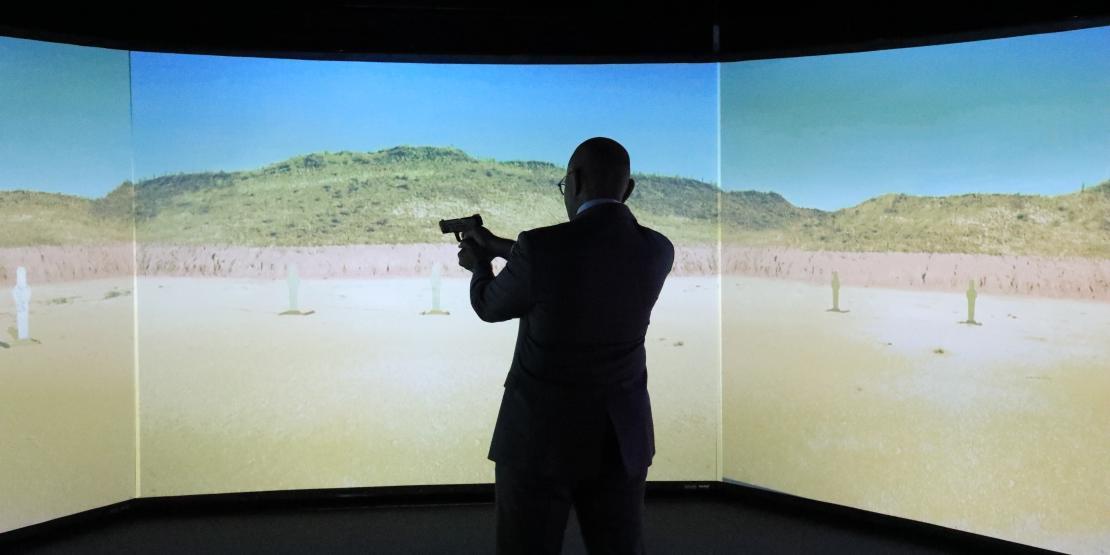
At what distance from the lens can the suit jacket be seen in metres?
1.54

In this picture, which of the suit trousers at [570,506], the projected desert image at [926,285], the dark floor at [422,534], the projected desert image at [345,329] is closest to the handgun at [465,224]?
the suit trousers at [570,506]

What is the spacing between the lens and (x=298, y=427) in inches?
148

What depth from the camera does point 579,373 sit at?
1.57 meters

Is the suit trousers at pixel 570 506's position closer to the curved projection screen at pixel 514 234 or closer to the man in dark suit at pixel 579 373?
the man in dark suit at pixel 579 373

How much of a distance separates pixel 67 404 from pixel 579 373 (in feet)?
9.27

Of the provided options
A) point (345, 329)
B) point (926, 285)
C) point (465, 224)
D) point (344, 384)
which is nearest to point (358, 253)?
point (345, 329)

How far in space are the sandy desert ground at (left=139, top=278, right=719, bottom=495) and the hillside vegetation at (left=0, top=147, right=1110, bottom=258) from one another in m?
0.27

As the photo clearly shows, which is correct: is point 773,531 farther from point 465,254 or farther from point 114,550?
point 114,550

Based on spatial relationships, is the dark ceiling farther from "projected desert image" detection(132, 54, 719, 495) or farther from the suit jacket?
the suit jacket

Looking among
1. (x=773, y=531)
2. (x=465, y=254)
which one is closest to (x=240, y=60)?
(x=465, y=254)

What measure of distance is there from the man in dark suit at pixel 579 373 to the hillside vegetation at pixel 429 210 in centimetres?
225

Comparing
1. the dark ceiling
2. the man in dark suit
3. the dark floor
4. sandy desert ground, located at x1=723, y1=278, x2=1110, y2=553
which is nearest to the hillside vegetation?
sandy desert ground, located at x1=723, y1=278, x2=1110, y2=553

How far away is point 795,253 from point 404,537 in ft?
7.28

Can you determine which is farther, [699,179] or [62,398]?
[699,179]
